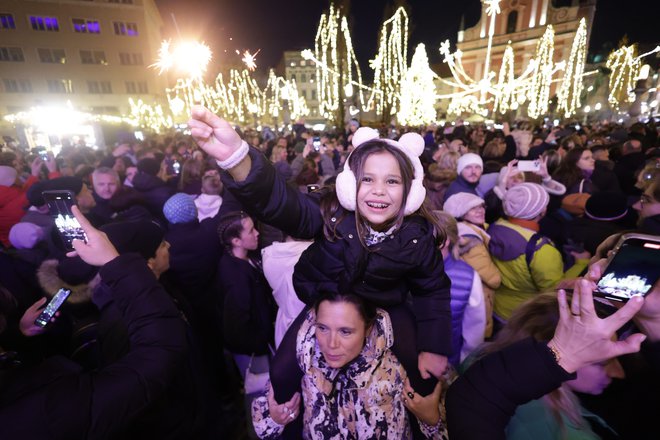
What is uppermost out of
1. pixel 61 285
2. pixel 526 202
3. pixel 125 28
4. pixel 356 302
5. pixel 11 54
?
pixel 125 28

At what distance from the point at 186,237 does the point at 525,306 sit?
310 centimetres

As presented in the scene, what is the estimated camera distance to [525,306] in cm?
154

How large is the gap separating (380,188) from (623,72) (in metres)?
41.7

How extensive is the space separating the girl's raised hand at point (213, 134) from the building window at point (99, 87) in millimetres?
44977

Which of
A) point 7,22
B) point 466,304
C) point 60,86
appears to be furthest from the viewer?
point 60,86

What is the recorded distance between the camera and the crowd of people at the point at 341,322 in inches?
46.9

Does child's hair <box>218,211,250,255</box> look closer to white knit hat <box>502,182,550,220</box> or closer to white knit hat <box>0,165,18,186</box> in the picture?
white knit hat <box>502,182,550,220</box>

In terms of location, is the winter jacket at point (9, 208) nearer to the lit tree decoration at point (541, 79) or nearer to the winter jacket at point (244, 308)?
the winter jacket at point (244, 308)

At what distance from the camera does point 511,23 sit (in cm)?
4684

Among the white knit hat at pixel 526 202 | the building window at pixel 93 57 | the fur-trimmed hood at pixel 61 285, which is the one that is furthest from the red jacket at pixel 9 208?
the building window at pixel 93 57

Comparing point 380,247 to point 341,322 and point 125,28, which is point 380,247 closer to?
point 341,322

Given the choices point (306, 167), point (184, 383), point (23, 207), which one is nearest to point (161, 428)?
point (184, 383)

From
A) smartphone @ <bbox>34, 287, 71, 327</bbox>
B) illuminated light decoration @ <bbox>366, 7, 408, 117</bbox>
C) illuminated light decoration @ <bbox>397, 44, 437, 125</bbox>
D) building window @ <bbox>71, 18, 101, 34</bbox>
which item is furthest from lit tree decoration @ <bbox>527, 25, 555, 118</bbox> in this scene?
building window @ <bbox>71, 18, 101, 34</bbox>

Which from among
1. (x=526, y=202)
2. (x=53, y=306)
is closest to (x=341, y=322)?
(x=53, y=306)
